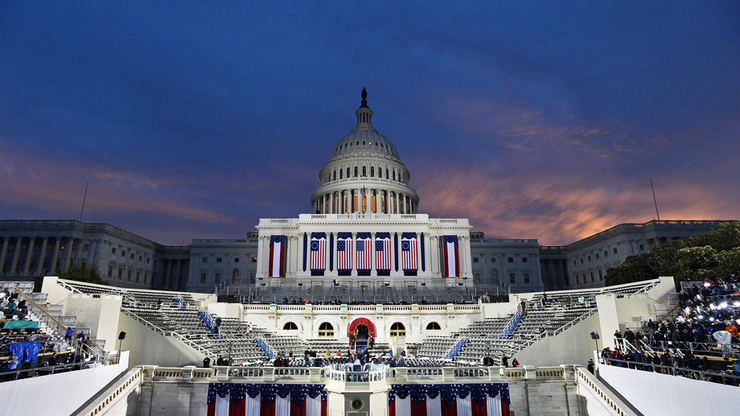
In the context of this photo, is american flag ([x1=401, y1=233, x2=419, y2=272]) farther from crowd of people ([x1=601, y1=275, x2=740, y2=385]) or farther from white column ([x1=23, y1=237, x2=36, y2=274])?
white column ([x1=23, y1=237, x2=36, y2=274])

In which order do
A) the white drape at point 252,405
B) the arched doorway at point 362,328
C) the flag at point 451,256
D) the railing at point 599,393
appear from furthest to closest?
the flag at point 451,256 → the arched doorway at point 362,328 → the white drape at point 252,405 → the railing at point 599,393

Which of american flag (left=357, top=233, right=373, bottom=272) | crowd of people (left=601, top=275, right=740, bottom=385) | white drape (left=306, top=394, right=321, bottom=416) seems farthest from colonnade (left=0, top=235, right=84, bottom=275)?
crowd of people (left=601, top=275, right=740, bottom=385)

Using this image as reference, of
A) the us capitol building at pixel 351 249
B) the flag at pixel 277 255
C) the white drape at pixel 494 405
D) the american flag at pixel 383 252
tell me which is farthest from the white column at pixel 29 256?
the white drape at pixel 494 405

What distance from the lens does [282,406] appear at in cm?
2364

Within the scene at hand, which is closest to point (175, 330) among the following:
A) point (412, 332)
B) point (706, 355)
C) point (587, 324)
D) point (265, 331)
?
point (265, 331)

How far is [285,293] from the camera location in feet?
193

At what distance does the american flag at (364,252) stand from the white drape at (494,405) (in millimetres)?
50509

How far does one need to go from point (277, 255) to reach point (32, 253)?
48.4 meters

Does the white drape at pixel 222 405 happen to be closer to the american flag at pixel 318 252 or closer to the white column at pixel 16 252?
the american flag at pixel 318 252

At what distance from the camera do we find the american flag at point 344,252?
74.0 meters

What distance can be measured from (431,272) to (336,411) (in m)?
57.2

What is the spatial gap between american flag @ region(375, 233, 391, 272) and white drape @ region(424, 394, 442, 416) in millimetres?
50343

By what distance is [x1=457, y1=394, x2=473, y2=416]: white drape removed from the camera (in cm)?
2366

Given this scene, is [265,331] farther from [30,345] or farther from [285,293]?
[30,345]
